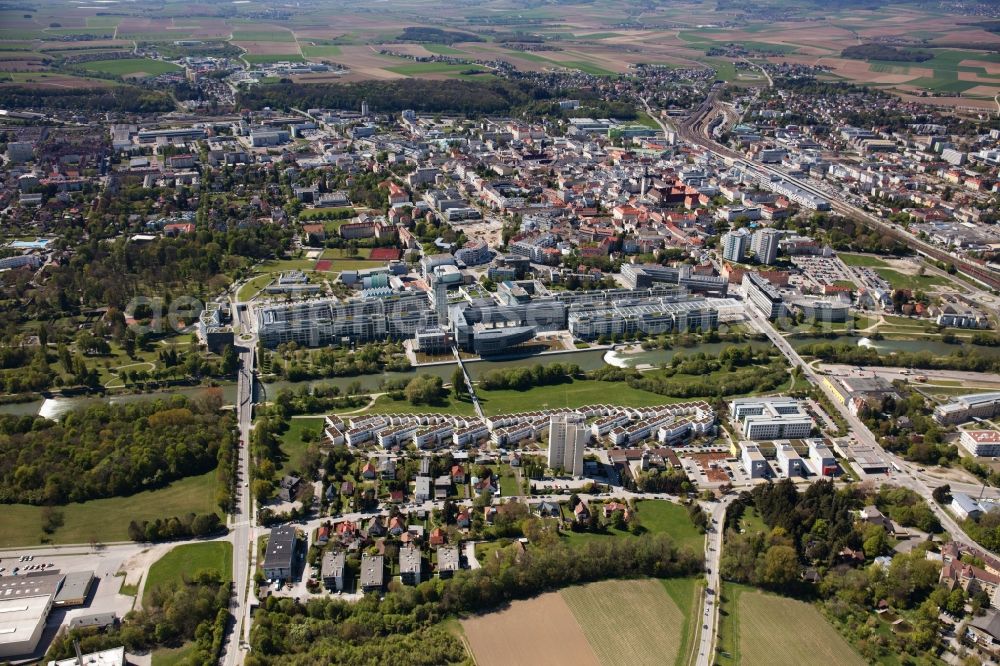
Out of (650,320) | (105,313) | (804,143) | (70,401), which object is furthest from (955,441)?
(804,143)

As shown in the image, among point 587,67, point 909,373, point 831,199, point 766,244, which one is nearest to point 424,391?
point 909,373

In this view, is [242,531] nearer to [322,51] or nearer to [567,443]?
[567,443]

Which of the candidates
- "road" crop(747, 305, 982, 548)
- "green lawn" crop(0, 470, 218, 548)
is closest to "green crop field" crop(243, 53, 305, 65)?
"road" crop(747, 305, 982, 548)

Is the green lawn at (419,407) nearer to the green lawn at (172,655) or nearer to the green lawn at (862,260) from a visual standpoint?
the green lawn at (172,655)

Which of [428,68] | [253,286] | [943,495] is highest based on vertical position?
[428,68]

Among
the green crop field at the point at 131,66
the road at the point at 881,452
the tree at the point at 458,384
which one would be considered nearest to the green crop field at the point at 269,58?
the green crop field at the point at 131,66

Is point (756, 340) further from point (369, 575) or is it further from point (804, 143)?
point (804, 143)
